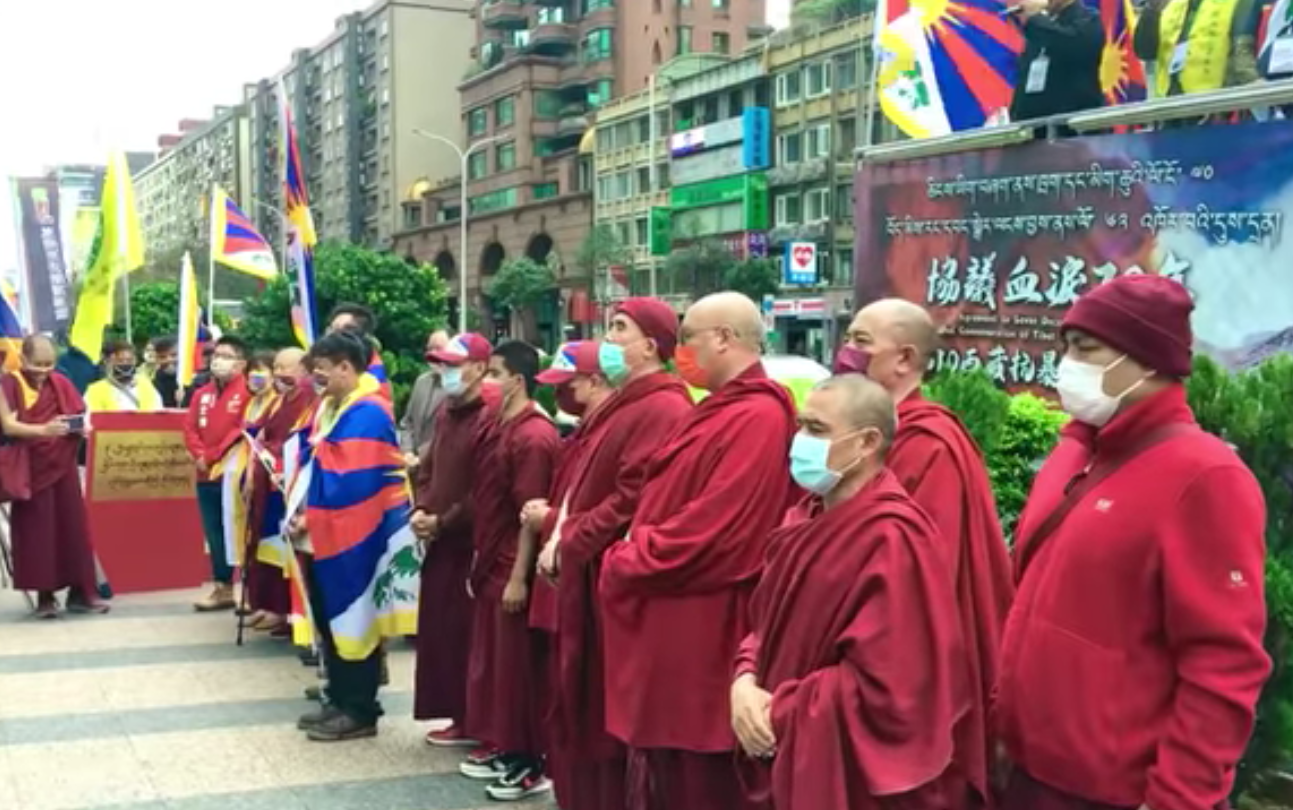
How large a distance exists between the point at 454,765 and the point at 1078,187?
3.21 metres

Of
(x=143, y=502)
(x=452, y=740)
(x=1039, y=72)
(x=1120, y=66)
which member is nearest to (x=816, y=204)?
(x=143, y=502)

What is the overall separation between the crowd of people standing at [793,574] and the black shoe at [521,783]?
1 cm

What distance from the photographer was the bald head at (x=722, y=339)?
376cm

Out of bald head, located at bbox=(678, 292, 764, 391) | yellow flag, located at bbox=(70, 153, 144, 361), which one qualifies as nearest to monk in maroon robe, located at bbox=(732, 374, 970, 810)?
bald head, located at bbox=(678, 292, 764, 391)

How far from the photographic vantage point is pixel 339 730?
5.47m

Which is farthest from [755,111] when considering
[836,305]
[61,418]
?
[61,418]

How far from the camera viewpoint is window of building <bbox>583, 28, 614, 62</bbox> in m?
64.0

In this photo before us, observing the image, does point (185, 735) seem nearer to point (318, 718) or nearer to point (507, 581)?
point (318, 718)

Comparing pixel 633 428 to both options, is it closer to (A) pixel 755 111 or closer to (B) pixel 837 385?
(B) pixel 837 385

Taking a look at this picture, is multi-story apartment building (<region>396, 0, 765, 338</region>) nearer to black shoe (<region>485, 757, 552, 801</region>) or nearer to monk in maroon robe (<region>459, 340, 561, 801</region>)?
monk in maroon robe (<region>459, 340, 561, 801</region>)

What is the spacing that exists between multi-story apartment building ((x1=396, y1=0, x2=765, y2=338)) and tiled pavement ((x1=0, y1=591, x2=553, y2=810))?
50.9 meters

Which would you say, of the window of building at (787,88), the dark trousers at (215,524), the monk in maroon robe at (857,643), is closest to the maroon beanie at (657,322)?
the monk in maroon robe at (857,643)

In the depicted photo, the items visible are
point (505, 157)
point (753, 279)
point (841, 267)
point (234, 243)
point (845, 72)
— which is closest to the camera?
point (234, 243)

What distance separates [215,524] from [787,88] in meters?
42.9
